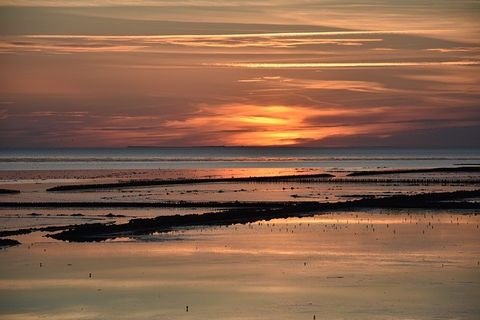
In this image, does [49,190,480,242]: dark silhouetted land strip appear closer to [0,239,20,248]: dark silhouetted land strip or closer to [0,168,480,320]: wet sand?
[0,168,480,320]: wet sand

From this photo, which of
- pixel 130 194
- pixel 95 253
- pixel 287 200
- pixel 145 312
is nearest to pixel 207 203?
pixel 287 200

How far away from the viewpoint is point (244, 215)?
44406mm

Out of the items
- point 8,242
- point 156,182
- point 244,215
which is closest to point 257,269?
point 8,242

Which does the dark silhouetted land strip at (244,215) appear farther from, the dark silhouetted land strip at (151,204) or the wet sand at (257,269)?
the dark silhouetted land strip at (151,204)

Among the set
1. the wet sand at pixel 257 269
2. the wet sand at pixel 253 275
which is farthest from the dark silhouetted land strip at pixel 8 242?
the wet sand at pixel 257 269

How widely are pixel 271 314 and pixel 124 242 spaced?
532 inches

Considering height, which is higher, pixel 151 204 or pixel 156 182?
pixel 156 182

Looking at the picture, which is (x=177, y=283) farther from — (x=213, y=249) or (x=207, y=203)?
(x=207, y=203)

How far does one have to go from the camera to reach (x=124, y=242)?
34531mm

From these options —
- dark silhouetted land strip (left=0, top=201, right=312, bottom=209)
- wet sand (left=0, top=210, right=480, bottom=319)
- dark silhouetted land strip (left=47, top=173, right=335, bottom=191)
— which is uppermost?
dark silhouetted land strip (left=47, top=173, right=335, bottom=191)

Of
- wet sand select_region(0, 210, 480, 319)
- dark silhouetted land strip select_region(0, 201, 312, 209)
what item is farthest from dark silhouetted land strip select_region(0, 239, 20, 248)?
dark silhouetted land strip select_region(0, 201, 312, 209)

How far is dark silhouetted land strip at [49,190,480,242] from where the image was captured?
121 ft

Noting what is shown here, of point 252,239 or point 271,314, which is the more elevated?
point 252,239

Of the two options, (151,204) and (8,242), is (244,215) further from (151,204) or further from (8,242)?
(8,242)
